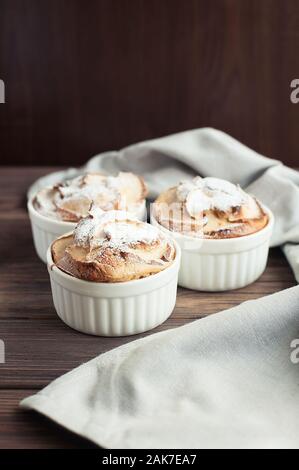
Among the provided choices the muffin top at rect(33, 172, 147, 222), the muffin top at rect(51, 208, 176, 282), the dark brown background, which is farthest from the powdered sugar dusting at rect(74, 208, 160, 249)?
the dark brown background

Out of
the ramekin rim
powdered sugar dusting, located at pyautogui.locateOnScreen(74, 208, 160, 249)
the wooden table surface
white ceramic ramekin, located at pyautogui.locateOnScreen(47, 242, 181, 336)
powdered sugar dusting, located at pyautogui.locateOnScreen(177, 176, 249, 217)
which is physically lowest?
the wooden table surface

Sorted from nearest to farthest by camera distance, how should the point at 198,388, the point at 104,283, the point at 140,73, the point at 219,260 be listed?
the point at 198,388, the point at 104,283, the point at 219,260, the point at 140,73

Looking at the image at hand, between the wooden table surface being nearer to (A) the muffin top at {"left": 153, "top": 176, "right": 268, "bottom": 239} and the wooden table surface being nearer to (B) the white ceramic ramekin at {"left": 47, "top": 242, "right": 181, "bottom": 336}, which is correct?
(B) the white ceramic ramekin at {"left": 47, "top": 242, "right": 181, "bottom": 336}

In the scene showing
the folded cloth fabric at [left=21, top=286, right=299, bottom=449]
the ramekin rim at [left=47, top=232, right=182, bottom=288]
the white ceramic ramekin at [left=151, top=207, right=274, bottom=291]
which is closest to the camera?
the folded cloth fabric at [left=21, top=286, right=299, bottom=449]

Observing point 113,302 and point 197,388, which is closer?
point 197,388

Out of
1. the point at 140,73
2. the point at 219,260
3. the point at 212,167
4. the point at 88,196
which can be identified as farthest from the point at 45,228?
the point at 140,73

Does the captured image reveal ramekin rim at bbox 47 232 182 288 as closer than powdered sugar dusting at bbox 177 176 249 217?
Yes

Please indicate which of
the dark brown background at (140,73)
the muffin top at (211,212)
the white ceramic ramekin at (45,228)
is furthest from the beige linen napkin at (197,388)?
the dark brown background at (140,73)

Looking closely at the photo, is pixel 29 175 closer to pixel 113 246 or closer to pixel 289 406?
pixel 113 246

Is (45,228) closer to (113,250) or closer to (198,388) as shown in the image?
(113,250)
